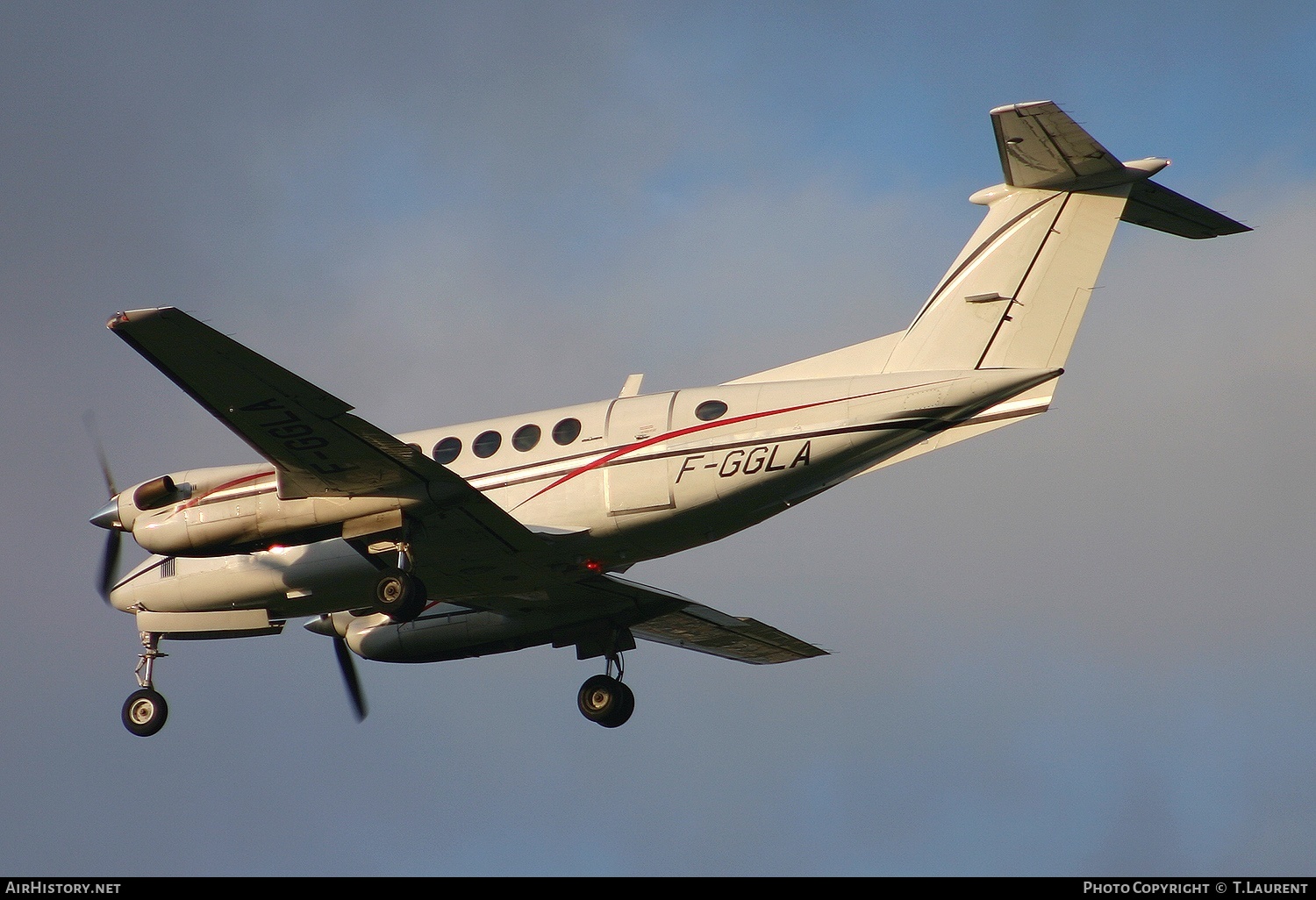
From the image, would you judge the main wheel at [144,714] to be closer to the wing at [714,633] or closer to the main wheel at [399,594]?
the main wheel at [399,594]

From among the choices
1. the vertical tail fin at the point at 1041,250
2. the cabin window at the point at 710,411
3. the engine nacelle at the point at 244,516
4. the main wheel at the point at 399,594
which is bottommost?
the main wheel at the point at 399,594

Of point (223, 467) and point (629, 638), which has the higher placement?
point (223, 467)

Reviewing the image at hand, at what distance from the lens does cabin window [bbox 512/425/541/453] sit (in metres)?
20.6

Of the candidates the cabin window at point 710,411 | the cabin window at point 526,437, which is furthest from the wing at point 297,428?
the cabin window at point 710,411

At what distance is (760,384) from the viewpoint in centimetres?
2016

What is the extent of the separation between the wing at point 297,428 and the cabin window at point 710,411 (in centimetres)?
280

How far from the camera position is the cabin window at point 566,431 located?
66.6 feet

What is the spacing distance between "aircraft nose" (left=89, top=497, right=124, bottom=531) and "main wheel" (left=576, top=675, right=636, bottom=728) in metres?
7.60

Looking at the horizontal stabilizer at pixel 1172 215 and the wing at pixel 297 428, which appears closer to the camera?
the wing at pixel 297 428

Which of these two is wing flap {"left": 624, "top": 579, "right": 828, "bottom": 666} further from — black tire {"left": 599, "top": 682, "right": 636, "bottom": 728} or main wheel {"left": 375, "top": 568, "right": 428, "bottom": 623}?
main wheel {"left": 375, "top": 568, "right": 428, "bottom": 623}

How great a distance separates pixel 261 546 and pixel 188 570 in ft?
9.84

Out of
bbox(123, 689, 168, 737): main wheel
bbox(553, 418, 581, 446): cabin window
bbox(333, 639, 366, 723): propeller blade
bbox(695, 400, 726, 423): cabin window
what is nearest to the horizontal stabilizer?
bbox(695, 400, 726, 423): cabin window
